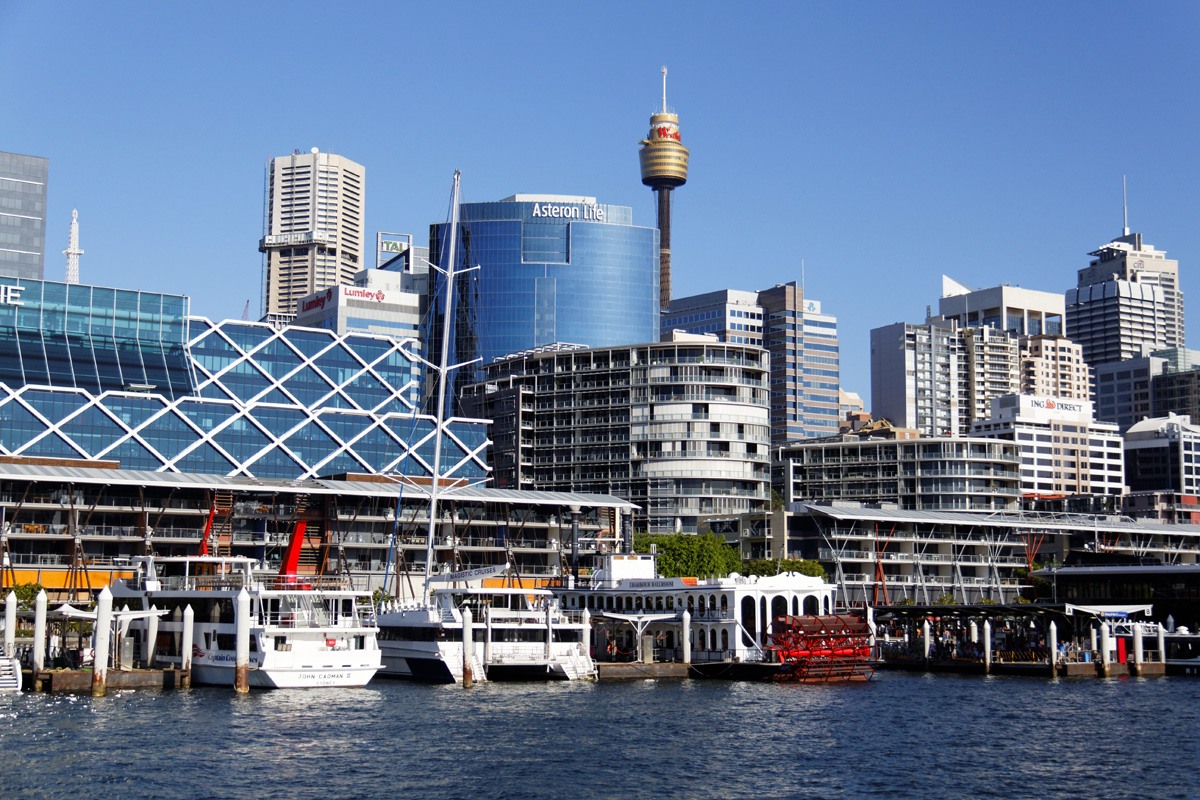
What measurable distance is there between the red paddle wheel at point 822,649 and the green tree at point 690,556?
52.0 meters

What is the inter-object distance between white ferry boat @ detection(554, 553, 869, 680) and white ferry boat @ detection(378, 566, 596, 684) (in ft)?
22.8

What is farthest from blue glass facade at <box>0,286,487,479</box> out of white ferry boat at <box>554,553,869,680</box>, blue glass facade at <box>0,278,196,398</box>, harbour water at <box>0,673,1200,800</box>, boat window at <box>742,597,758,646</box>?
harbour water at <box>0,673,1200,800</box>

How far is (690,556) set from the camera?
158875 millimetres

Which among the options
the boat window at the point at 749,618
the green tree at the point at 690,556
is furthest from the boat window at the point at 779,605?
the green tree at the point at 690,556

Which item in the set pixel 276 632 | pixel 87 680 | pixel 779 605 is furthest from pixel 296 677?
pixel 779 605

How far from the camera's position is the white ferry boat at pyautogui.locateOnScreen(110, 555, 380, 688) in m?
89.0

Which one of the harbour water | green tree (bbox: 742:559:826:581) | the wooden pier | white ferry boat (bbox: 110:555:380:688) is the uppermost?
green tree (bbox: 742:559:826:581)

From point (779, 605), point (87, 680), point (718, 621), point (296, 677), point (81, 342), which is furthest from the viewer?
point (81, 342)

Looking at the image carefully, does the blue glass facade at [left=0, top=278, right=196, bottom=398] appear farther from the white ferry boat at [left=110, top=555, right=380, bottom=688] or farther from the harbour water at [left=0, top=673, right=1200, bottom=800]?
the harbour water at [left=0, top=673, right=1200, bottom=800]

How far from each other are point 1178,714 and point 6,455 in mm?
117511

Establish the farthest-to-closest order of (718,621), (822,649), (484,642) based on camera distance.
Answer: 1. (718,621)
2. (822,649)
3. (484,642)

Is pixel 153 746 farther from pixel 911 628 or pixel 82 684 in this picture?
pixel 911 628

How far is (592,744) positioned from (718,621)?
39630mm

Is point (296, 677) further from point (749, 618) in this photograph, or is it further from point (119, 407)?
point (119, 407)
